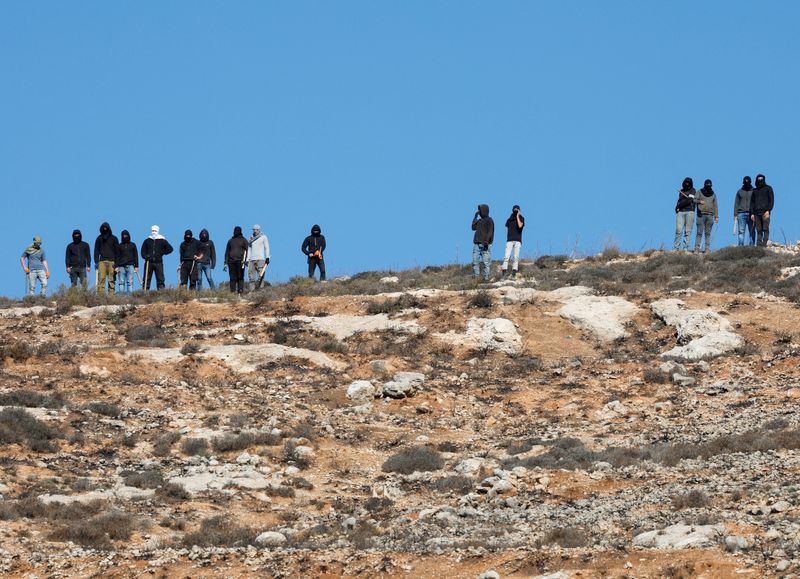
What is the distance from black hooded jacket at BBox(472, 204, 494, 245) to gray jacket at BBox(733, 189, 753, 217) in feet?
20.6

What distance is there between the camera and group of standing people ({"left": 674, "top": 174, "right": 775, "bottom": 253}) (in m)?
30.6

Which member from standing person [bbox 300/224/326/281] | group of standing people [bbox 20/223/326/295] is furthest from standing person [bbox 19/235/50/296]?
standing person [bbox 300/224/326/281]

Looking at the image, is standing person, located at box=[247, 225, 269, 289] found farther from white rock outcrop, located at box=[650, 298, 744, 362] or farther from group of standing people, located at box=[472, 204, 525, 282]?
white rock outcrop, located at box=[650, 298, 744, 362]

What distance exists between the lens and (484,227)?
97.0 feet

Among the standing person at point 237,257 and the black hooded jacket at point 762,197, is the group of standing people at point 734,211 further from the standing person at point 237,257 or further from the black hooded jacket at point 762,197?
the standing person at point 237,257

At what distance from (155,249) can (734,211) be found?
14258 mm

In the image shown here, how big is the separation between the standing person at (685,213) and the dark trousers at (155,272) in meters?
12.8

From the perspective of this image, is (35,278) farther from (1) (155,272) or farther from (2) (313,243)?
(2) (313,243)

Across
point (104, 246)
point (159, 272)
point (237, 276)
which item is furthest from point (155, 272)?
point (237, 276)

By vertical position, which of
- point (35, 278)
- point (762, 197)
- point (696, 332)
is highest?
point (762, 197)

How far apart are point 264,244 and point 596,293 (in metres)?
8.29

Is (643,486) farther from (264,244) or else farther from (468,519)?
(264,244)

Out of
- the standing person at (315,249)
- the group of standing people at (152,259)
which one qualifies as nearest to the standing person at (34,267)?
the group of standing people at (152,259)

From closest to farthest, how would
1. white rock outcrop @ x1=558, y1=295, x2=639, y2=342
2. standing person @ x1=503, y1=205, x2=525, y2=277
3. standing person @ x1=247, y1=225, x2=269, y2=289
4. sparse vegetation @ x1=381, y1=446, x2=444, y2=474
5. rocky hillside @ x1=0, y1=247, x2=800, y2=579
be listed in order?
rocky hillside @ x1=0, y1=247, x2=800, y2=579, sparse vegetation @ x1=381, y1=446, x2=444, y2=474, white rock outcrop @ x1=558, y1=295, x2=639, y2=342, standing person @ x1=503, y1=205, x2=525, y2=277, standing person @ x1=247, y1=225, x2=269, y2=289
